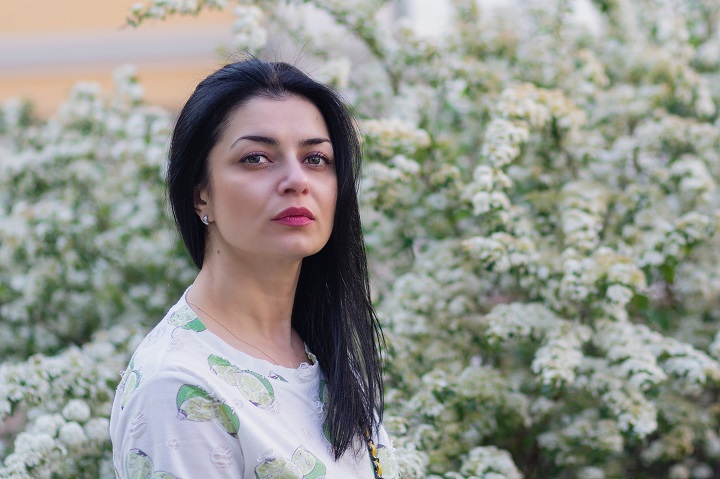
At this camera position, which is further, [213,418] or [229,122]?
[229,122]

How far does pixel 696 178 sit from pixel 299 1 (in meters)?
1.63

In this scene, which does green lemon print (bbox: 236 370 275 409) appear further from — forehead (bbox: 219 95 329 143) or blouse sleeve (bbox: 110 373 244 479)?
forehead (bbox: 219 95 329 143)

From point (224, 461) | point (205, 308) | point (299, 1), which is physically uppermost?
point (299, 1)

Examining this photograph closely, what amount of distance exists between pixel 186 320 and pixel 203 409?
0.21 metres

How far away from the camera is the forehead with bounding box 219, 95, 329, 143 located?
1714 millimetres

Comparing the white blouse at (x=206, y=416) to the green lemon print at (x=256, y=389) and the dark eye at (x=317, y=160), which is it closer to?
the green lemon print at (x=256, y=389)

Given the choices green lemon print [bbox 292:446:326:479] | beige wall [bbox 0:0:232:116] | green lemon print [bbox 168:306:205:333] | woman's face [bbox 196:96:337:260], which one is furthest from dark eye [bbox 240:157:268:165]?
beige wall [bbox 0:0:232:116]

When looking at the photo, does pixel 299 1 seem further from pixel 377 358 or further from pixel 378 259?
pixel 377 358

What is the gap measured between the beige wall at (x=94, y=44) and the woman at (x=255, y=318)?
746 centimetres

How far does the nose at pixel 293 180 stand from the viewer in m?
1.69

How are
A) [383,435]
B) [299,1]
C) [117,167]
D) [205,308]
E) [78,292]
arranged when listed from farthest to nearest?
[117,167] → [78,292] → [299,1] → [383,435] → [205,308]

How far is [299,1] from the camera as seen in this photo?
3646 millimetres

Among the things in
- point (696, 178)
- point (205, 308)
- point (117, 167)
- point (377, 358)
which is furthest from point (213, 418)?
point (117, 167)

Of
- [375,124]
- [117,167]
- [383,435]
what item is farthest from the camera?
[117,167]
